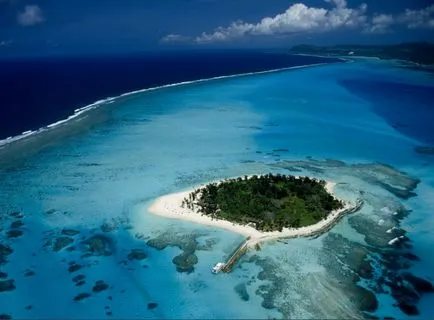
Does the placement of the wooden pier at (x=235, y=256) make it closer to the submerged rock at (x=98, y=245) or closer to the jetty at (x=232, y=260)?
the jetty at (x=232, y=260)

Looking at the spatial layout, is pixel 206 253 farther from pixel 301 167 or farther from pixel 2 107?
pixel 2 107

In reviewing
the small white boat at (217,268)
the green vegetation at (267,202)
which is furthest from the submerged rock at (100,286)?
the green vegetation at (267,202)

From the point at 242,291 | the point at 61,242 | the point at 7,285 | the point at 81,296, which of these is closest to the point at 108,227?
the point at 61,242

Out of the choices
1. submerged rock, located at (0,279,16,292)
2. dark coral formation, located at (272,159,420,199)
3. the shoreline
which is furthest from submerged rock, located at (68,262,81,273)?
dark coral formation, located at (272,159,420,199)

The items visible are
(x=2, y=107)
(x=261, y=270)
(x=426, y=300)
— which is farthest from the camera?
(x=2, y=107)

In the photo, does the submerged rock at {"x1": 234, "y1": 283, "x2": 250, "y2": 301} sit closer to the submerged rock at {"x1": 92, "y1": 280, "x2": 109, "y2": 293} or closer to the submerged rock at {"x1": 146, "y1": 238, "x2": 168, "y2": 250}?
the submerged rock at {"x1": 146, "y1": 238, "x2": 168, "y2": 250}

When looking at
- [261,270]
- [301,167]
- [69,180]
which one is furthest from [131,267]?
[301,167]
